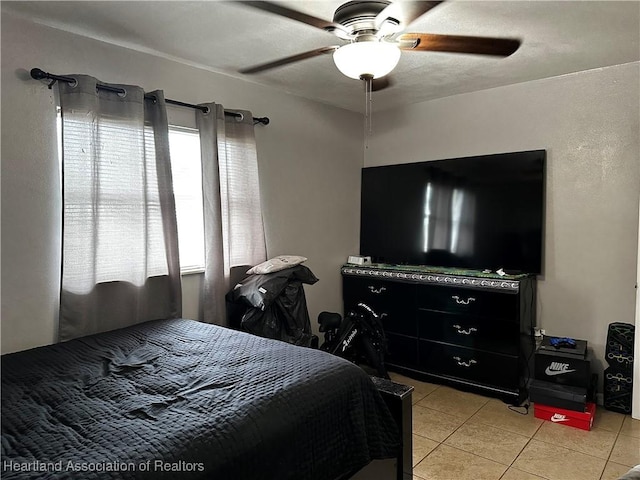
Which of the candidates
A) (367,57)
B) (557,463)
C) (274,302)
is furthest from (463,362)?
(367,57)

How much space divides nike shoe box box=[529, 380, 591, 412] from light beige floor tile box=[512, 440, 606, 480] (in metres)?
0.37

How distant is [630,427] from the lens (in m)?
2.83

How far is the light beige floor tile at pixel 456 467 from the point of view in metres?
2.33

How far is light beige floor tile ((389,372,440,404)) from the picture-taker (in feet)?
11.1

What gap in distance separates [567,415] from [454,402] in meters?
0.75

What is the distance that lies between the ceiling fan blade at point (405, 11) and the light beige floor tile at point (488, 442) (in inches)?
96.1

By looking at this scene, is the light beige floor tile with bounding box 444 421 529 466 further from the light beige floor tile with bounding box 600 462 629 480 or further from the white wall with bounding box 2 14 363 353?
the white wall with bounding box 2 14 363 353

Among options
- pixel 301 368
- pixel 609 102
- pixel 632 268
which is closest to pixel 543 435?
pixel 632 268

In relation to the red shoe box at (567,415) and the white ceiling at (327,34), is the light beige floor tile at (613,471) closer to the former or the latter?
the red shoe box at (567,415)

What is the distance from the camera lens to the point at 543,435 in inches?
109

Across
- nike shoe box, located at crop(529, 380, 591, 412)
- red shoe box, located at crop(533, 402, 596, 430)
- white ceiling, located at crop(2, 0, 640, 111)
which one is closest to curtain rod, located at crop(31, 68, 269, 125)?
white ceiling, located at crop(2, 0, 640, 111)

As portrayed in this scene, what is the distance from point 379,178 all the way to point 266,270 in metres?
1.78

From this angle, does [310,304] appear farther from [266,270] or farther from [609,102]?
[609,102]

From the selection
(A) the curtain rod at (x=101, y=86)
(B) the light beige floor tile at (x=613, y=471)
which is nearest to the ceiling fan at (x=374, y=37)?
(A) the curtain rod at (x=101, y=86)
